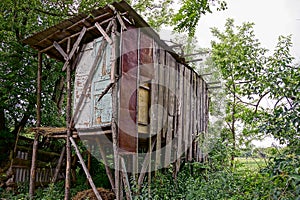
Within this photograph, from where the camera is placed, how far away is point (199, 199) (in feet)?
21.8

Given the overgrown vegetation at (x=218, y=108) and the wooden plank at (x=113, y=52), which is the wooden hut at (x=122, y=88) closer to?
the wooden plank at (x=113, y=52)

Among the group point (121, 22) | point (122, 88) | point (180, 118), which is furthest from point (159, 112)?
point (121, 22)

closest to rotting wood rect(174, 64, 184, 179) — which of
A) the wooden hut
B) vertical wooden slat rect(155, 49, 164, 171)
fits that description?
the wooden hut

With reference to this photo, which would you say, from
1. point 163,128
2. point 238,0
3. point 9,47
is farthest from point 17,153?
point 238,0

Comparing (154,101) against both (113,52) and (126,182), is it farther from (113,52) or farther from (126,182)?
(126,182)

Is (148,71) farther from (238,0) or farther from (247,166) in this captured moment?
(247,166)

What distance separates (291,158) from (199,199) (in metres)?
4.01

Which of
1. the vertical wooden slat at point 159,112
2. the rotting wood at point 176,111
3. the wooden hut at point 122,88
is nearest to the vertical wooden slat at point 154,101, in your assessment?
the wooden hut at point 122,88

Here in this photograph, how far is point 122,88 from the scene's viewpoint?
6.59 m

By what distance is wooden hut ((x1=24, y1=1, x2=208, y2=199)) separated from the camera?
259 inches

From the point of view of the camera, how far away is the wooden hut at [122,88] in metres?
6.58

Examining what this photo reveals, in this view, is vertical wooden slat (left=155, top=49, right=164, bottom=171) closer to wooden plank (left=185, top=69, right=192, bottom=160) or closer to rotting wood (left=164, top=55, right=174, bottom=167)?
rotting wood (left=164, top=55, right=174, bottom=167)

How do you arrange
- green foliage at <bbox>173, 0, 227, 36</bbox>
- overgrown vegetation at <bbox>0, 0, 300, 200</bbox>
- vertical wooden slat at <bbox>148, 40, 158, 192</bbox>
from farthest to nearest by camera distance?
vertical wooden slat at <bbox>148, 40, 158, 192</bbox> → green foliage at <bbox>173, 0, 227, 36</bbox> → overgrown vegetation at <bbox>0, 0, 300, 200</bbox>

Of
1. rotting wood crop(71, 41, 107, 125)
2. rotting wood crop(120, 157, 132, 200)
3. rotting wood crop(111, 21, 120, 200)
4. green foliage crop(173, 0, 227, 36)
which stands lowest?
rotting wood crop(120, 157, 132, 200)
